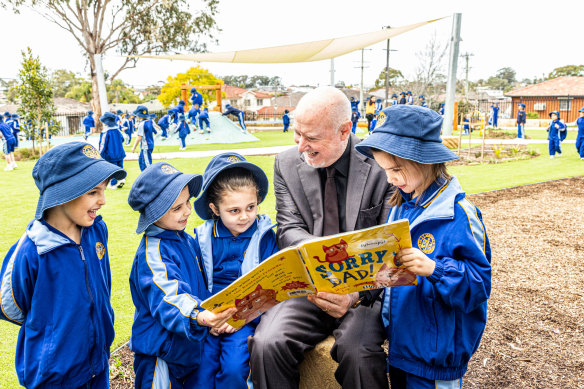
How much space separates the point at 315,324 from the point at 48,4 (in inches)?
1147

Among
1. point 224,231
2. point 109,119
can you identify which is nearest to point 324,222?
point 224,231

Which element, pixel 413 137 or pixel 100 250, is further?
pixel 100 250

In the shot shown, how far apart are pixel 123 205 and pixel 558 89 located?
42.4 meters

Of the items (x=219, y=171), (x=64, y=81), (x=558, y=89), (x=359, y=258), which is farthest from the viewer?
(x=64, y=81)

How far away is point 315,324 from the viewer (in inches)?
85.2

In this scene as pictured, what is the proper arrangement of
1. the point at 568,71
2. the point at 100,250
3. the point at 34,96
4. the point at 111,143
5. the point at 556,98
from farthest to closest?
the point at 568,71, the point at 556,98, the point at 34,96, the point at 111,143, the point at 100,250

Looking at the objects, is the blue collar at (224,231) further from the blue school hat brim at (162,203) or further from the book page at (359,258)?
the book page at (359,258)

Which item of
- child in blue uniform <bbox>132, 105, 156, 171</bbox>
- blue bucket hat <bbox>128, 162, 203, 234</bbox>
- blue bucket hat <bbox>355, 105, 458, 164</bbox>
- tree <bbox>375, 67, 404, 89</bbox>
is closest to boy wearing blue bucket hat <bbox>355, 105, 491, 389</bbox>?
blue bucket hat <bbox>355, 105, 458, 164</bbox>

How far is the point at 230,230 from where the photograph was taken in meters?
2.20

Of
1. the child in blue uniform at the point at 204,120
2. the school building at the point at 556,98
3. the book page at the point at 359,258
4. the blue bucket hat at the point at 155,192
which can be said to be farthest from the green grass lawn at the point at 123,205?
the school building at the point at 556,98

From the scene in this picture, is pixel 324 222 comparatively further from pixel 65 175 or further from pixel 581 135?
pixel 581 135

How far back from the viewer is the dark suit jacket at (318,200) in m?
2.42

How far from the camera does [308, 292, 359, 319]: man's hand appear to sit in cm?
183

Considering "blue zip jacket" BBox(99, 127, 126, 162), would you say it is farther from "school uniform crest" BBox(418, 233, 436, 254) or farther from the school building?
the school building
